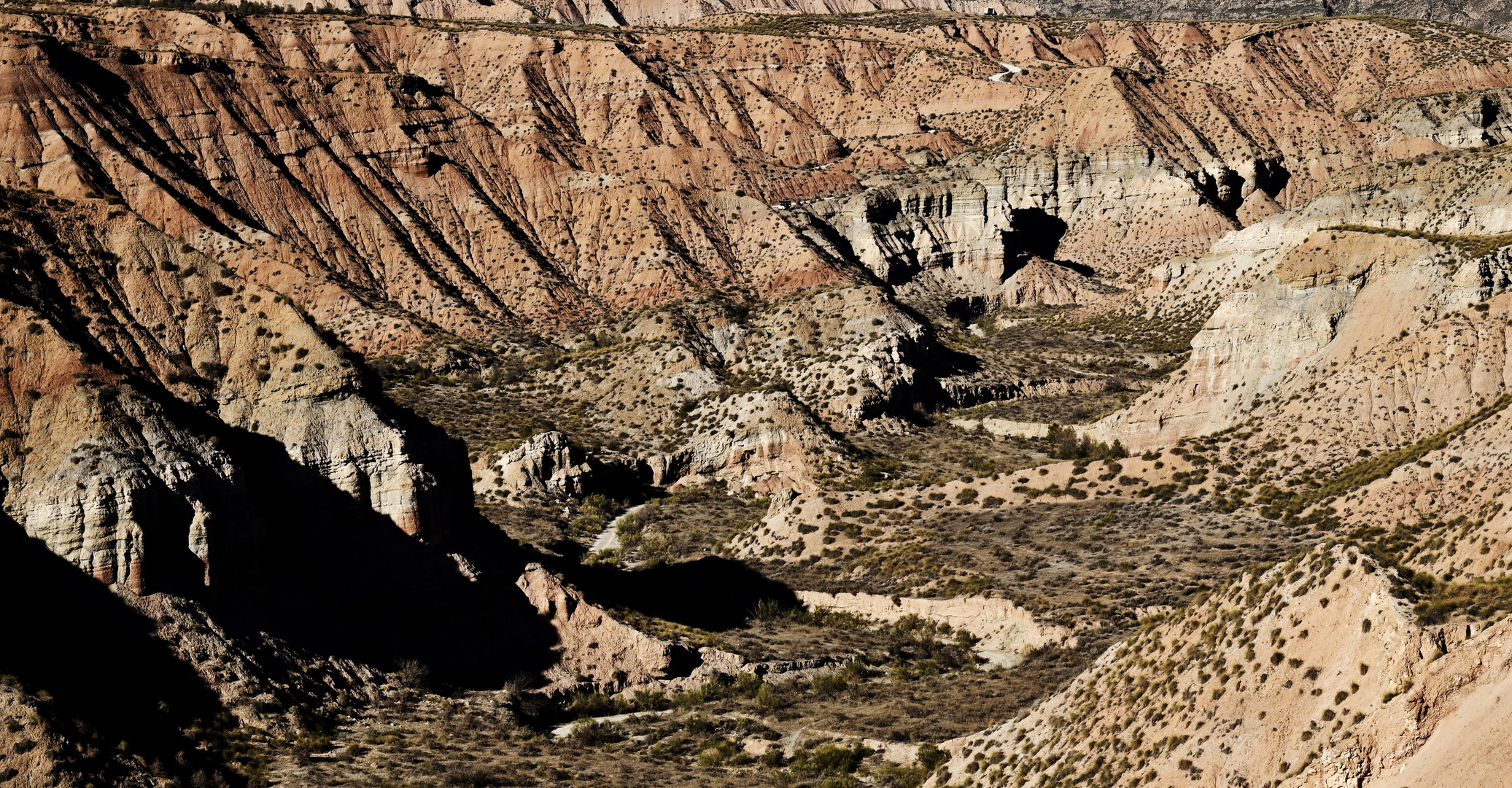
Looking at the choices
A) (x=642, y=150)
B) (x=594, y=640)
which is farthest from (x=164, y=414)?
(x=642, y=150)

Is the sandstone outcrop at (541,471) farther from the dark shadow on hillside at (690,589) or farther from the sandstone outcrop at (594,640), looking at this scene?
the sandstone outcrop at (594,640)

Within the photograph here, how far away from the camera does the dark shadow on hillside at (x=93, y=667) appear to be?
3812 centimetres

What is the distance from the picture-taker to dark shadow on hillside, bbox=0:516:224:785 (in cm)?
3812

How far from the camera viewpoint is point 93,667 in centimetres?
4019

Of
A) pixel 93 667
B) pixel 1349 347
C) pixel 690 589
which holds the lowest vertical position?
pixel 690 589

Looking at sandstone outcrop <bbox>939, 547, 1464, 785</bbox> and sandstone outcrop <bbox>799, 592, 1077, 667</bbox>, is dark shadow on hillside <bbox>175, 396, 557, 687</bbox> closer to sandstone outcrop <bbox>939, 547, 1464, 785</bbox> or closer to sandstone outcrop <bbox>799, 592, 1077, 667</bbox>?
sandstone outcrop <bbox>939, 547, 1464, 785</bbox>

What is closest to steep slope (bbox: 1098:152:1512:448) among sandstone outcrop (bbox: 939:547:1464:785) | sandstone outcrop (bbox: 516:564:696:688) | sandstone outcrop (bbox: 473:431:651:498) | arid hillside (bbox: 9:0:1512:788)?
arid hillside (bbox: 9:0:1512:788)

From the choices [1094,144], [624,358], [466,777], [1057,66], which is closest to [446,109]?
[624,358]

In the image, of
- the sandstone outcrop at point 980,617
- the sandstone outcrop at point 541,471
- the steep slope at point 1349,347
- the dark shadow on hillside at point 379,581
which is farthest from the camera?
the sandstone outcrop at point 541,471

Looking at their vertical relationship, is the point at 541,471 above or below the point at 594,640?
above

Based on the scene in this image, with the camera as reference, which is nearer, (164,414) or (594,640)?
(164,414)

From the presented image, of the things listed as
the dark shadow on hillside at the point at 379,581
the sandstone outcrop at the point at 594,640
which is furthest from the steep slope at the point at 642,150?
the sandstone outcrop at the point at 594,640

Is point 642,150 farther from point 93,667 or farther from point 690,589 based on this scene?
point 93,667

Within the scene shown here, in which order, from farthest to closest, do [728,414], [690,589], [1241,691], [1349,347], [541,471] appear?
[728,414], [541,471], [1349,347], [690,589], [1241,691]
